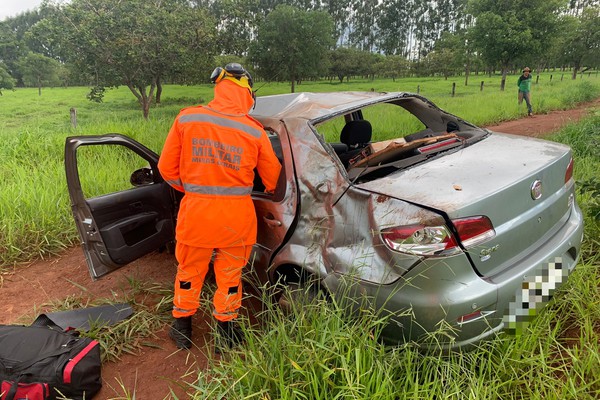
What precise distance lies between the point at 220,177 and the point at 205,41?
13545 millimetres

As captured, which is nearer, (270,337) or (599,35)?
(270,337)

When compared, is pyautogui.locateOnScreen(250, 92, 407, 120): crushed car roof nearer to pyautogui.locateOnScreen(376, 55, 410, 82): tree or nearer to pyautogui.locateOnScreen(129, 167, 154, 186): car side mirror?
pyautogui.locateOnScreen(129, 167, 154, 186): car side mirror

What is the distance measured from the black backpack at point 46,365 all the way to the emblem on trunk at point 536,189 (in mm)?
2545

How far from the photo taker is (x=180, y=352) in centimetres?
253

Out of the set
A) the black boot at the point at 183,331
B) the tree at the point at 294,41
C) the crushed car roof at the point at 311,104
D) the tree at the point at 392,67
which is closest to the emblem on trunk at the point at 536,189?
the crushed car roof at the point at 311,104

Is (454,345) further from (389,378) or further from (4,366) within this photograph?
(4,366)

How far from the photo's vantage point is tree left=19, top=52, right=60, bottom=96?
36.8 m

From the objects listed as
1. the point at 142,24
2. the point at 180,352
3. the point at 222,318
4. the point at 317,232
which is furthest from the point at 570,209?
the point at 142,24

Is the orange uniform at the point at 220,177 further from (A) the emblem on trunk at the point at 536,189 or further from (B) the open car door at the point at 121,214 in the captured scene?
(A) the emblem on trunk at the point at 536,189

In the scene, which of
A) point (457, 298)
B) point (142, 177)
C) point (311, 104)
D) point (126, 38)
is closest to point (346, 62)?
point (126, 38)

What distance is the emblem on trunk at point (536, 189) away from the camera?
199 cm

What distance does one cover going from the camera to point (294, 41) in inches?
1098

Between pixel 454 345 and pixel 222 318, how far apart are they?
1.35m

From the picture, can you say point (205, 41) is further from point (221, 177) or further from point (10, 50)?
point (10, 50)
